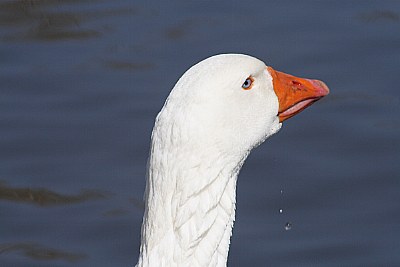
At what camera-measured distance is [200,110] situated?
5.82 metres

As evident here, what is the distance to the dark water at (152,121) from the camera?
8.88m

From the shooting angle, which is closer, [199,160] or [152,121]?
[199,160]

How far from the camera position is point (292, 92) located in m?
6.54

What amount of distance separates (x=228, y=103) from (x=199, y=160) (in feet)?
1.01

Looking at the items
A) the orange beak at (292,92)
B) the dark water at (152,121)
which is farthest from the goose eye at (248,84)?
the dark water at (152,121)

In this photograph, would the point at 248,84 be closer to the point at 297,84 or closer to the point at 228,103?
the point at 228,103

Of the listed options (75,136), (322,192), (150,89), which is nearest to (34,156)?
(75,136)

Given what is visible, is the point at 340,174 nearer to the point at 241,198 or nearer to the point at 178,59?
the point at 241,198

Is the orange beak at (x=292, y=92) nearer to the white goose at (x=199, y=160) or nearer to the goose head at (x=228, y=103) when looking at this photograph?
the goose head at (x=228, y=103)

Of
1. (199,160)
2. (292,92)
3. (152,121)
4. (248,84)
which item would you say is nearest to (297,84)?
(292,92)

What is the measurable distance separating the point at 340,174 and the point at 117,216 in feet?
5.39

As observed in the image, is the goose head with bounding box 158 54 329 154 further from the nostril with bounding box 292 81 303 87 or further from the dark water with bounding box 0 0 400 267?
the dark water with bounding box 0 0 400 267

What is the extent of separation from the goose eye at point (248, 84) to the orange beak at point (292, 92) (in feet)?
0.85

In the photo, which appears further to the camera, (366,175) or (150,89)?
(150,89)
